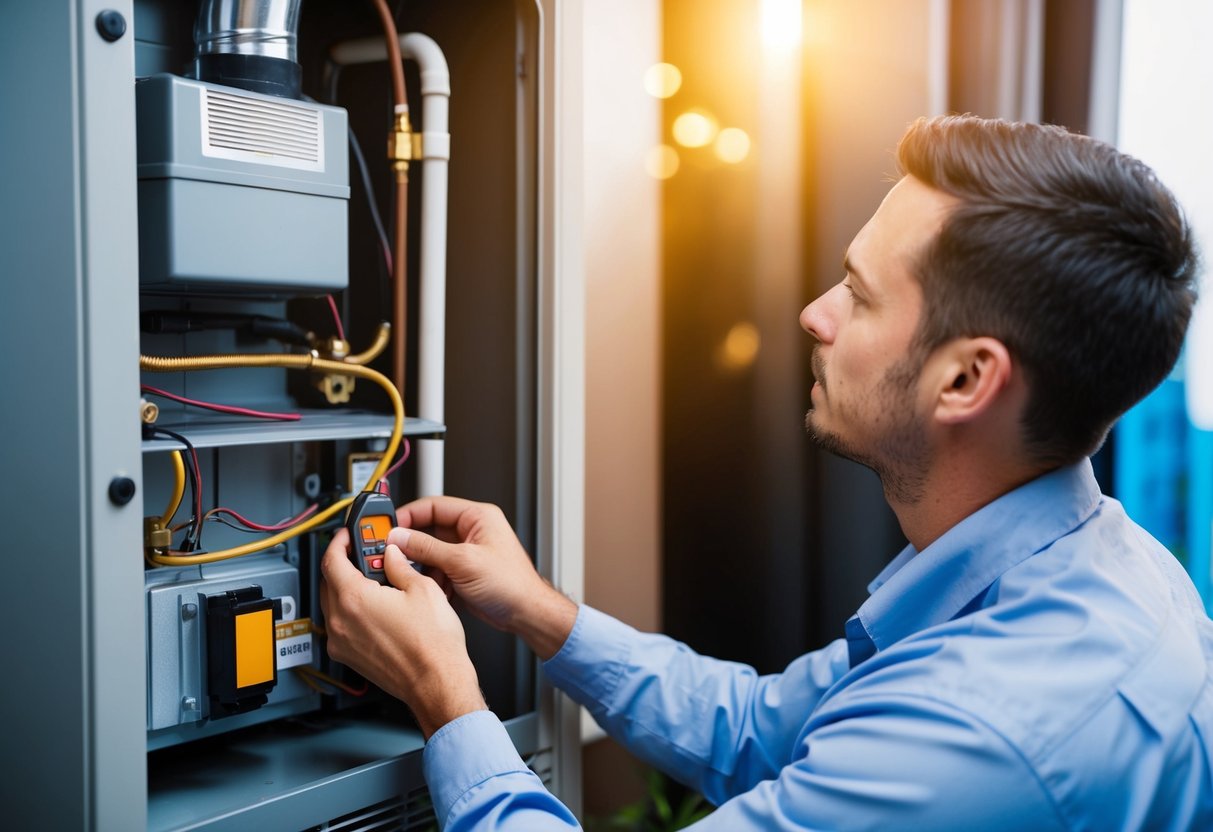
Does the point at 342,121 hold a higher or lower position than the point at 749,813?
higher

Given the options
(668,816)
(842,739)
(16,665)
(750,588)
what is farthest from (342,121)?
(668,816)

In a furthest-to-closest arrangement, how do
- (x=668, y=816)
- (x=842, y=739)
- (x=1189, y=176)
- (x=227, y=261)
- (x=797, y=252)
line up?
(x=668, y=816) → (x=797, y=252) → (x=1189, y=176) → (x=227, y=261) → (x=842, y=739)

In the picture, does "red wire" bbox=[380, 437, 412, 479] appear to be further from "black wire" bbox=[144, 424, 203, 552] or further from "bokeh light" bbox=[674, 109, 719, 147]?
"bokeh light" bbox=[674, 109, 719, 147]

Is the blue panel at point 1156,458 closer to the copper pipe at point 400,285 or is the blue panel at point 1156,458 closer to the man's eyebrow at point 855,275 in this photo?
the man's eyebrow at point 855,275

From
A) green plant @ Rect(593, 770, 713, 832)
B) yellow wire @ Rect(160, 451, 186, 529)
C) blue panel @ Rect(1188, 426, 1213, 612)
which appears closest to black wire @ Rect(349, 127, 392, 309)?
yellow wire @ Rect(160, 451, 186, 529)

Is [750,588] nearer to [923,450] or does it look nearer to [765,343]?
[765,343]

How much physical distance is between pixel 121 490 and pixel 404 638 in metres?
0.27

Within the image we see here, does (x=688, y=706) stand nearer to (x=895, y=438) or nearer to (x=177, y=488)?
(x=895, y=438)

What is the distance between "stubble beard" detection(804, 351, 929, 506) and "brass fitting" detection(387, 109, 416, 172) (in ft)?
1.63

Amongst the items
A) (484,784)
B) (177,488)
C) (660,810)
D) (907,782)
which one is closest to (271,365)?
(177,488)

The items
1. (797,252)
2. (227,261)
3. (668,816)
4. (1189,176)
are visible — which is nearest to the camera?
(227,261)

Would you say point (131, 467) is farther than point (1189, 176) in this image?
No

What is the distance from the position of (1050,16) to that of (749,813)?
119cm

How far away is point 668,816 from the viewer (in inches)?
65.1
